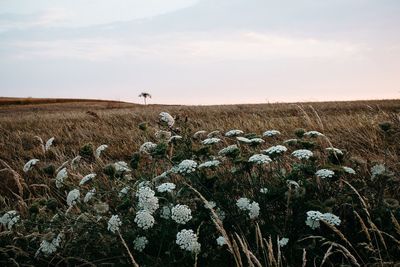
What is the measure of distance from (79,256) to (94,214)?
450mm

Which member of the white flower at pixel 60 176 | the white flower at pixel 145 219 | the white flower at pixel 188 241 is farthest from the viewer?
the white flower at pixel 60 176

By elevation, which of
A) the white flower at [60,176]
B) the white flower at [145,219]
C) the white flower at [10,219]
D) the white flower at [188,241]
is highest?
the white flower at [60,176]

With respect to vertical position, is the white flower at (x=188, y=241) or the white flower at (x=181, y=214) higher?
the white flower at (x=181, y=214)

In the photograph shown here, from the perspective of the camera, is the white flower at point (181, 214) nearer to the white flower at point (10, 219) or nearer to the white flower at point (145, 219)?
the white flower at point (145, 219)

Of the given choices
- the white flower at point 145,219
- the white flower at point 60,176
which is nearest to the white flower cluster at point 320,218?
the white flower at point 145,219

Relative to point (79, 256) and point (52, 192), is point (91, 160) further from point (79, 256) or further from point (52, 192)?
point (79, 256)

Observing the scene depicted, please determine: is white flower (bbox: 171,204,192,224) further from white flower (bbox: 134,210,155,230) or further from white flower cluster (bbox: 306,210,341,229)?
white flower cluster (bbox: 306,210,341,229)

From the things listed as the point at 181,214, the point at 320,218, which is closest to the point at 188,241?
the point at 181,214

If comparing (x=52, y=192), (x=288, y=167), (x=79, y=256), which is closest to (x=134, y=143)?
(x=52, y=192)

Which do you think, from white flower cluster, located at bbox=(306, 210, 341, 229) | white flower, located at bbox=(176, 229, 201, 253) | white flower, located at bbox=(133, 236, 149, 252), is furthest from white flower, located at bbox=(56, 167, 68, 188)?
white flower cluster, located at bbox=(306, 210, 341, 229)

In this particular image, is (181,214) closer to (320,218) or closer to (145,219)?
(145,219)

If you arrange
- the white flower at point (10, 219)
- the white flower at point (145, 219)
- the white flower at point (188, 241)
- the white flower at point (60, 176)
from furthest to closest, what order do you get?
the white flower at point (60, 176)
the white flower at point (10, 219)
the white flower at point (145, 219)
the white flower at point (188, 241)

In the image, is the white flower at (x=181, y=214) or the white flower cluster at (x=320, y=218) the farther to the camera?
the white flower at (x=181, y=214)

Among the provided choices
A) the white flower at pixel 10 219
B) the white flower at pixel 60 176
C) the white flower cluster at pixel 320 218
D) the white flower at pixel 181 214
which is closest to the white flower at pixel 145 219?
the white flower at pixel 181 214
